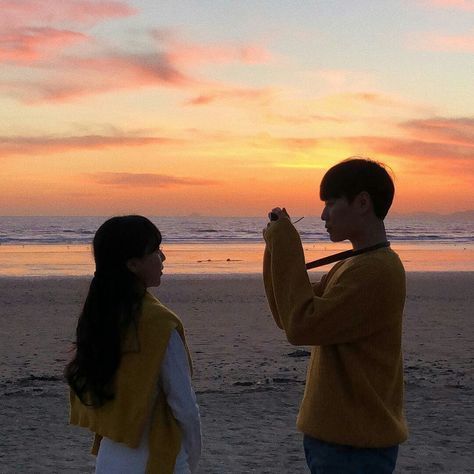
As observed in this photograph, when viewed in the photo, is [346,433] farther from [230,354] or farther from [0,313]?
[0,313]

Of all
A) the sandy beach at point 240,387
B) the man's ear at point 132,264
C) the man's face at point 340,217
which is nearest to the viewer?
the man's face at point 340,217

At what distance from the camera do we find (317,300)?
2.30 m

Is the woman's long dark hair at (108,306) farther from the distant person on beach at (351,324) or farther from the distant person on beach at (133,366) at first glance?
the distant person on beach at (351,324)

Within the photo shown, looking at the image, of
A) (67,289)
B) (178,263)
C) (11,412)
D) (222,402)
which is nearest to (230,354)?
(222,402)

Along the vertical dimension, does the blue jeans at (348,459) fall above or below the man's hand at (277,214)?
below

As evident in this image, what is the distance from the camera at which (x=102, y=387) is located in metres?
2.48

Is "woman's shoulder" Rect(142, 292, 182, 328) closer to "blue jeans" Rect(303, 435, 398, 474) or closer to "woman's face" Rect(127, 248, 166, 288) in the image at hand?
"woman's face" Rect(127, 248, 166, 288)

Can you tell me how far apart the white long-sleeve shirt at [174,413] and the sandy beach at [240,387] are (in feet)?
9.95

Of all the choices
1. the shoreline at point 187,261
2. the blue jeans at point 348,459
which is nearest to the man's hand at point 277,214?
the blue jeans at point 348,459

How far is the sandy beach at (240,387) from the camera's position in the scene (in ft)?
18.7

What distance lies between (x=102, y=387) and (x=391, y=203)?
3.68ft

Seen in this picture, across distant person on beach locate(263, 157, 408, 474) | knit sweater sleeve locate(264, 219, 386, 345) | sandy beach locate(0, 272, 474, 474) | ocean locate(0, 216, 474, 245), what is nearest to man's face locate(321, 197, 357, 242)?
distant person on beach locate(263, 157, 408, 474)

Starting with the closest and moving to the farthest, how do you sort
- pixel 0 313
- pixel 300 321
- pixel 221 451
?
pixel 300 321 < pixel 221 451 < pixel 0 313

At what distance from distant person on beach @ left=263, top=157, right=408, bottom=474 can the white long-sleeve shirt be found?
356mm
